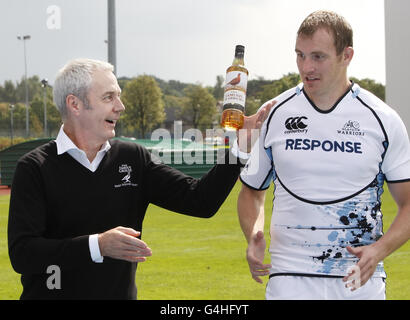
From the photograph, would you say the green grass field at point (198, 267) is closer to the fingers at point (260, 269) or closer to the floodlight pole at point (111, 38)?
the fingers at point (260, 269)

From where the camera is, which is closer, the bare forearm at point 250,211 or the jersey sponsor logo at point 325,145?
the jersey sponsor logo at point 325,145

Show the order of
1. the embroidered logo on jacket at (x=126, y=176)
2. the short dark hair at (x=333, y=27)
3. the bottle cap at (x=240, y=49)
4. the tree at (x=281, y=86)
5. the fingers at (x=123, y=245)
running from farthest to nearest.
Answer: the tree at (x=281, y=86)
the bottle cap at (x=240, y=49)
the embroidered logo on jacket at (x=126, y=176)
the short dark hair at (x=333, y=27)
the fingers at (x=123, y=245)

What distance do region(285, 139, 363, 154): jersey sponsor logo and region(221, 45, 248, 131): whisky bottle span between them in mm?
354

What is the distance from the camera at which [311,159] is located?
3502 mm

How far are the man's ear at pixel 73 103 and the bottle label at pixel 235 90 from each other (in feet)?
2.97

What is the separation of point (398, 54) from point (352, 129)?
38119mm

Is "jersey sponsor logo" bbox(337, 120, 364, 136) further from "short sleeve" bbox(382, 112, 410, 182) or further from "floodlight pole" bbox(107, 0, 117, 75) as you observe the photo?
"floodlight pole" bbox(107, 0, 117, 75)

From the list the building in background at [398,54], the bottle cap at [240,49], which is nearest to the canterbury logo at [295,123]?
the bottle cap at [240,49]

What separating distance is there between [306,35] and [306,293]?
1.45 meters

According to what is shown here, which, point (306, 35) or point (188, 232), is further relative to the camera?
point (188, 232)

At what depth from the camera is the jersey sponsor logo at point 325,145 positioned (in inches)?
138
